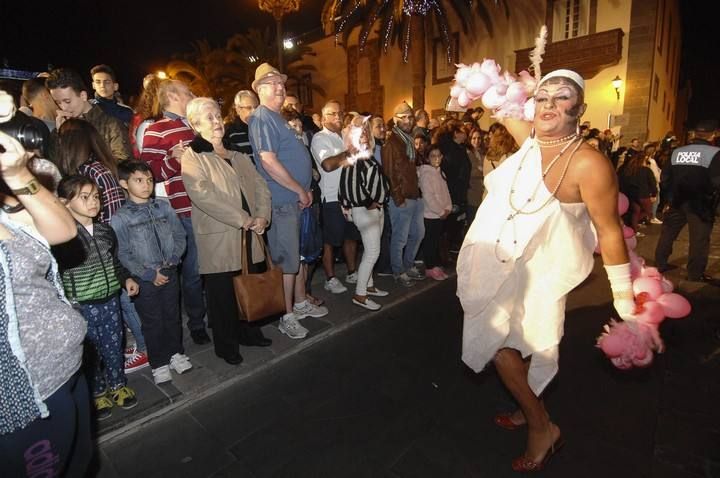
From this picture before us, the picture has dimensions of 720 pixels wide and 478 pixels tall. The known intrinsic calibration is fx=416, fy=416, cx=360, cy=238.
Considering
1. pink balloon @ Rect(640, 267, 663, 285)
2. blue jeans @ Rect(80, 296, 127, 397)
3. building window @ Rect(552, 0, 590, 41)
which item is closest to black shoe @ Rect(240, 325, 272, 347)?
blue jeans @ Rect(80, 296, 127, 397)

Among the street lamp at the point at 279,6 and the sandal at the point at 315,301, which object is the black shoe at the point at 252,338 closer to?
the sandal at the point at 315,301

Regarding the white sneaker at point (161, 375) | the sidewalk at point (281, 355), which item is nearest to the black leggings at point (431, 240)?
the sidewalk at point (281, 355)

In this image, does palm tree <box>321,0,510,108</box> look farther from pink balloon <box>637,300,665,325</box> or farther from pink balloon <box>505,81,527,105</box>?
pink balloon <box>637,300,665,325</box>

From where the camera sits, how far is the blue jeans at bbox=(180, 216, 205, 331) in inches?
151

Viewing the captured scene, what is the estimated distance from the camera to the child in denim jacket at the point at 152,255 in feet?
10.4

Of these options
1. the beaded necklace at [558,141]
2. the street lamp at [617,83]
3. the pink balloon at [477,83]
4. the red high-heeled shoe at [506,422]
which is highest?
the street lamp at [617,83]

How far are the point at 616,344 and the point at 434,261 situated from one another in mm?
4069

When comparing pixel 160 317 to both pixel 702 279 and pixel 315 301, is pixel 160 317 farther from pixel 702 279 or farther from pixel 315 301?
pixel 702 279

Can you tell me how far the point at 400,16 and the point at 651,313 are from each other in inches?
623

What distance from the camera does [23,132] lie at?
1.50m

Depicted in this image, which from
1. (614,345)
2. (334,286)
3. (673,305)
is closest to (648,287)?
(673,305)

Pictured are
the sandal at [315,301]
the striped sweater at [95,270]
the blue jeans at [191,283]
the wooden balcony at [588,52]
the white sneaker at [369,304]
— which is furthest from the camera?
the wooden balcony at [588,52]

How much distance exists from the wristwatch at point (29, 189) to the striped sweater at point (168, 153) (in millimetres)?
2241

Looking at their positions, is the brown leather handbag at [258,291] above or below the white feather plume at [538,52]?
below
